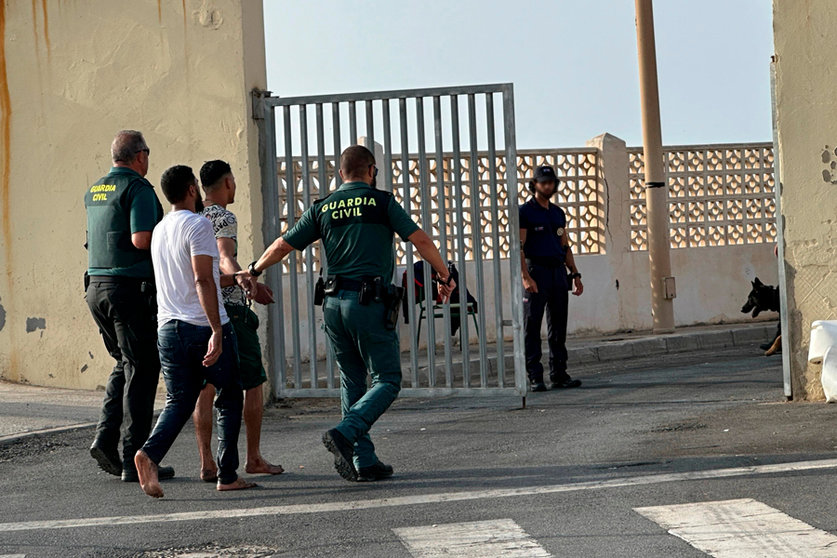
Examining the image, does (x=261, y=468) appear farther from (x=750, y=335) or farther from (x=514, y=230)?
(x=750, y=335)

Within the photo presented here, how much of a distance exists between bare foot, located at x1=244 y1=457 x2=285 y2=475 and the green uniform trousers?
23.0 inches

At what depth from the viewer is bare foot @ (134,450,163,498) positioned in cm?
633

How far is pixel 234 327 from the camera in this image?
7.16m

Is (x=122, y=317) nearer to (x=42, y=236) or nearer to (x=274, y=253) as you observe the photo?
(x=274, y=253)

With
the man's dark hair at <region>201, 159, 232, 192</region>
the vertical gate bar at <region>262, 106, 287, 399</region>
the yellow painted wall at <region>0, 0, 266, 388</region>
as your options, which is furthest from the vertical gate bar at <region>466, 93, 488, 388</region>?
the man's dark hair at <region>201, 159, 232, 192</region>

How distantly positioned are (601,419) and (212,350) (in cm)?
340

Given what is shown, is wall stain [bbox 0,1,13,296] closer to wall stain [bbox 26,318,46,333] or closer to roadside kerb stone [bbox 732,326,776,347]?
wall stain [bbox 26,318,46,333]

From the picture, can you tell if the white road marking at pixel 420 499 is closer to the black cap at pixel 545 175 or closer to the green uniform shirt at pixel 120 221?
the green uniform shirt at pixel 120 221

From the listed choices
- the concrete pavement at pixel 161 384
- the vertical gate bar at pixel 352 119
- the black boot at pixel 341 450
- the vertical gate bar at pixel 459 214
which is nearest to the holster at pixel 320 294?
the black boot at pixel 341 450

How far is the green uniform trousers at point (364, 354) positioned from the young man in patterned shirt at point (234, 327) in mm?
391

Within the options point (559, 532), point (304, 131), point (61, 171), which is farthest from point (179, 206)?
point (61, 171)

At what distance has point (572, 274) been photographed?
11.4 m

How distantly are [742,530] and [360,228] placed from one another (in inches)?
105

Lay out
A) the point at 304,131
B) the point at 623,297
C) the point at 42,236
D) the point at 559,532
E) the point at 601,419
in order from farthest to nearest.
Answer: the point at 623,297 < the point at 42,236 < the point at 304,131 < the point at 601,419 < the point at 559,532
